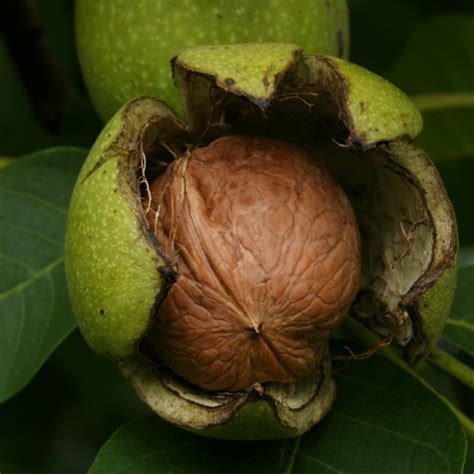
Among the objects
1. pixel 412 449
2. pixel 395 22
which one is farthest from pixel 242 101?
pixel 395 22

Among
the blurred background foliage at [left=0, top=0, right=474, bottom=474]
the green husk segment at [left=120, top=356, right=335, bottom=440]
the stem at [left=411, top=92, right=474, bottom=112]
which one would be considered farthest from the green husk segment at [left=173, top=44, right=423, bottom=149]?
the blurred background foliage at [left=0, top=0, right=474, bottom=474]

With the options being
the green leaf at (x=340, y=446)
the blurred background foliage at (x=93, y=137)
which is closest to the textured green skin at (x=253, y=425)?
the green leaf at (x=340, y=446)

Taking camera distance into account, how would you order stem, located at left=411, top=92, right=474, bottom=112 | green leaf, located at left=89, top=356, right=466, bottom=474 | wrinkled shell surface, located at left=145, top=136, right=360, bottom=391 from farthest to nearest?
stem, located at left=411, top=92, right=474, bottom=112 < green leaf, located at left=89, top=356, right=466, bottom=474 < wrinkled shell surface, located at left=145, top=136, right=360, bottom=391

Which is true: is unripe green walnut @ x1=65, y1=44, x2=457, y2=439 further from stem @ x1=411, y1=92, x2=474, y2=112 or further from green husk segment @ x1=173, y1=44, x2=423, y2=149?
stem @ x1=411, y1=92, x2=474, y2=112

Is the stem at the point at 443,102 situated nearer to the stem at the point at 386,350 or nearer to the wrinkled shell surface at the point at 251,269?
the stem at the point at 386,350

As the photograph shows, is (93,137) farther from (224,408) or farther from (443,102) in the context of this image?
(224,408)

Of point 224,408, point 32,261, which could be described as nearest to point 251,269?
point 224,408
